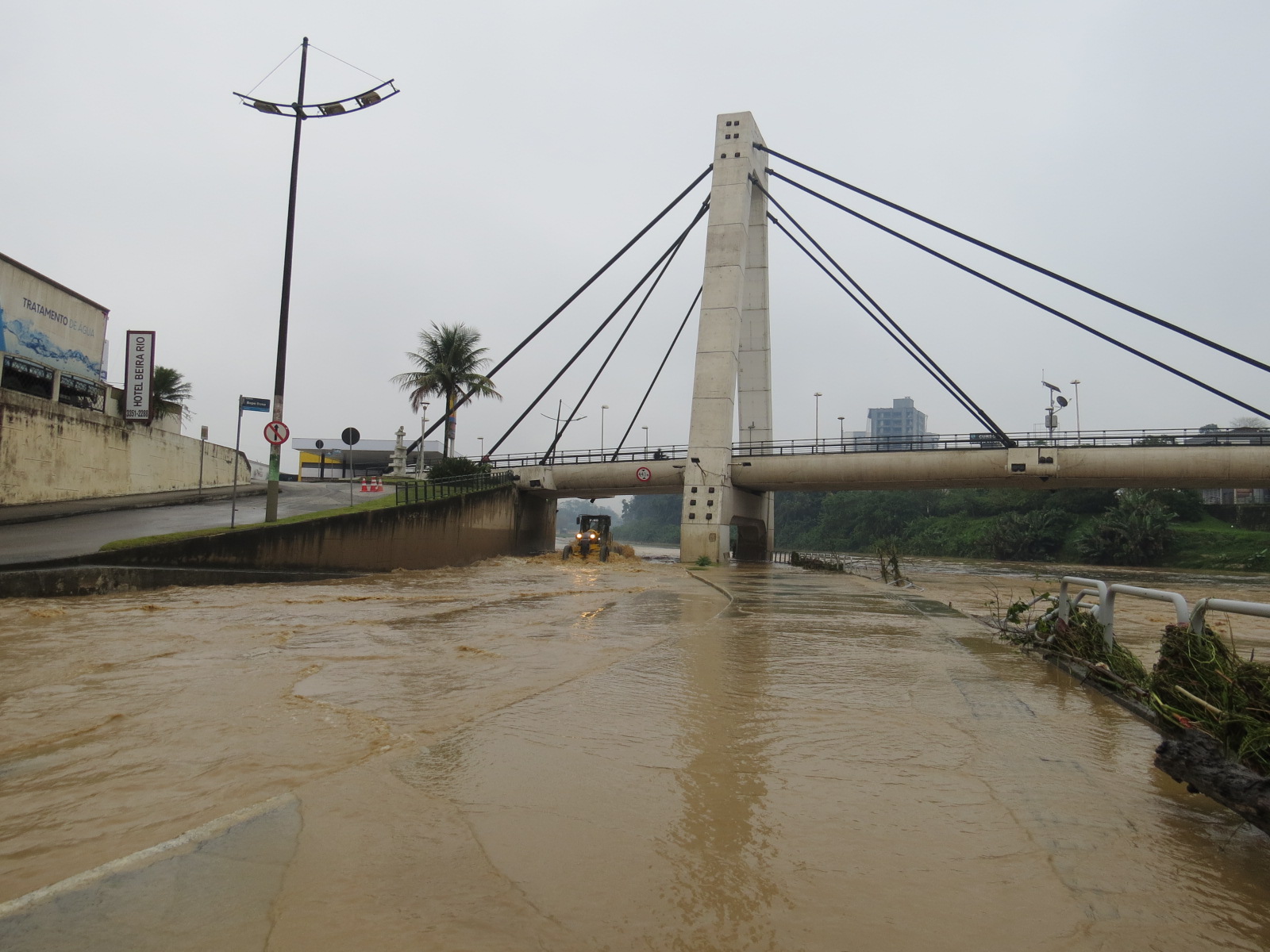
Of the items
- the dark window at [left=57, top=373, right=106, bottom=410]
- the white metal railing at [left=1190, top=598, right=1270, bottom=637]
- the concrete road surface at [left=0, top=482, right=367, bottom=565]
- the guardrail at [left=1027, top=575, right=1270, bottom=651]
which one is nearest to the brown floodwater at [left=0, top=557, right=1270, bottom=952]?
the guardrail at [left=1027, top=575, right=1270, bottom=651]

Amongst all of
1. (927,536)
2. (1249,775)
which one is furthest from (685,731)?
(927,536)

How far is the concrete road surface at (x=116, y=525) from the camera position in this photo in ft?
44.4

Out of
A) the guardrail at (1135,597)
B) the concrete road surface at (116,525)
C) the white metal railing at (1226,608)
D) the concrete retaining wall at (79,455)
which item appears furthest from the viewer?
the concrete retaining wall at (79,455)

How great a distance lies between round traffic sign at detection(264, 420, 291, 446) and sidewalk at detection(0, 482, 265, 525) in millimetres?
5458

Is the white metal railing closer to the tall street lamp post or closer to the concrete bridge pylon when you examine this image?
the tall street lamp post

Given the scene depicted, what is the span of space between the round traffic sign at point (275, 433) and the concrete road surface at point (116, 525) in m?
2.67

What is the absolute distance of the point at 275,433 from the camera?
1677 centimetres

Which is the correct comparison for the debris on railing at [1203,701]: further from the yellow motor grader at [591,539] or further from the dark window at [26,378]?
the yellow motor grader at [591,539]

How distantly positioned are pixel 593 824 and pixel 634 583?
1772cm

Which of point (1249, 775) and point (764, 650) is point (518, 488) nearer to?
point (764, 650)

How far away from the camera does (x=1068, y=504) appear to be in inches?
2279

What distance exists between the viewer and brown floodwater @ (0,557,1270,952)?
2588mm

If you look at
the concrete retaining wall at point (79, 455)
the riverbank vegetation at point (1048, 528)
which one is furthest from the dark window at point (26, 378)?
the riverbank vegetation at point (1048, 528)

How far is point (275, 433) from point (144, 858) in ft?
50.1
